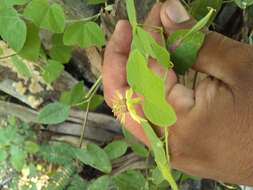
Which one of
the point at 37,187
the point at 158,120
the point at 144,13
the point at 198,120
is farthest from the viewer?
the point at 37,187

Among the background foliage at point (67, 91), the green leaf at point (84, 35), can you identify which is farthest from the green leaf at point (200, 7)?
the green leaf at point (84, 35)

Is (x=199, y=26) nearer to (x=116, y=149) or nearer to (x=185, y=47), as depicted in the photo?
(x=185, y=47)

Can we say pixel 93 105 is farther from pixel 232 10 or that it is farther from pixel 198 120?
pixel 198 120

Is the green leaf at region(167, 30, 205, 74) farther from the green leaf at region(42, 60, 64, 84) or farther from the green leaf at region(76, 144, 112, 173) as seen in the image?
the green leaf at region(76, 144, 112, 173)

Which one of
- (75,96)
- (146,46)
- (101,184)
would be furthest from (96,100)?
(146,46)

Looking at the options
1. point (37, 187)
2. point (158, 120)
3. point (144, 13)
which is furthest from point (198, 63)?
point (37, 187)

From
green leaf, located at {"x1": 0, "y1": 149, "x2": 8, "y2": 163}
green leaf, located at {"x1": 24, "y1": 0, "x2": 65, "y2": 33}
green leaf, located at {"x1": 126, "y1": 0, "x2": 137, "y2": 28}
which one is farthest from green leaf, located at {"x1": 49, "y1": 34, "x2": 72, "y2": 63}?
green leaf, located at {"x1": 126, "y1": 0, "x2": 137, "y2": 28}

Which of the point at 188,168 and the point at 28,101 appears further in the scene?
the point at 28,101

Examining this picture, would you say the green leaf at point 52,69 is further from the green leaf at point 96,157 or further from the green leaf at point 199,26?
the green leaf at point 199,26
